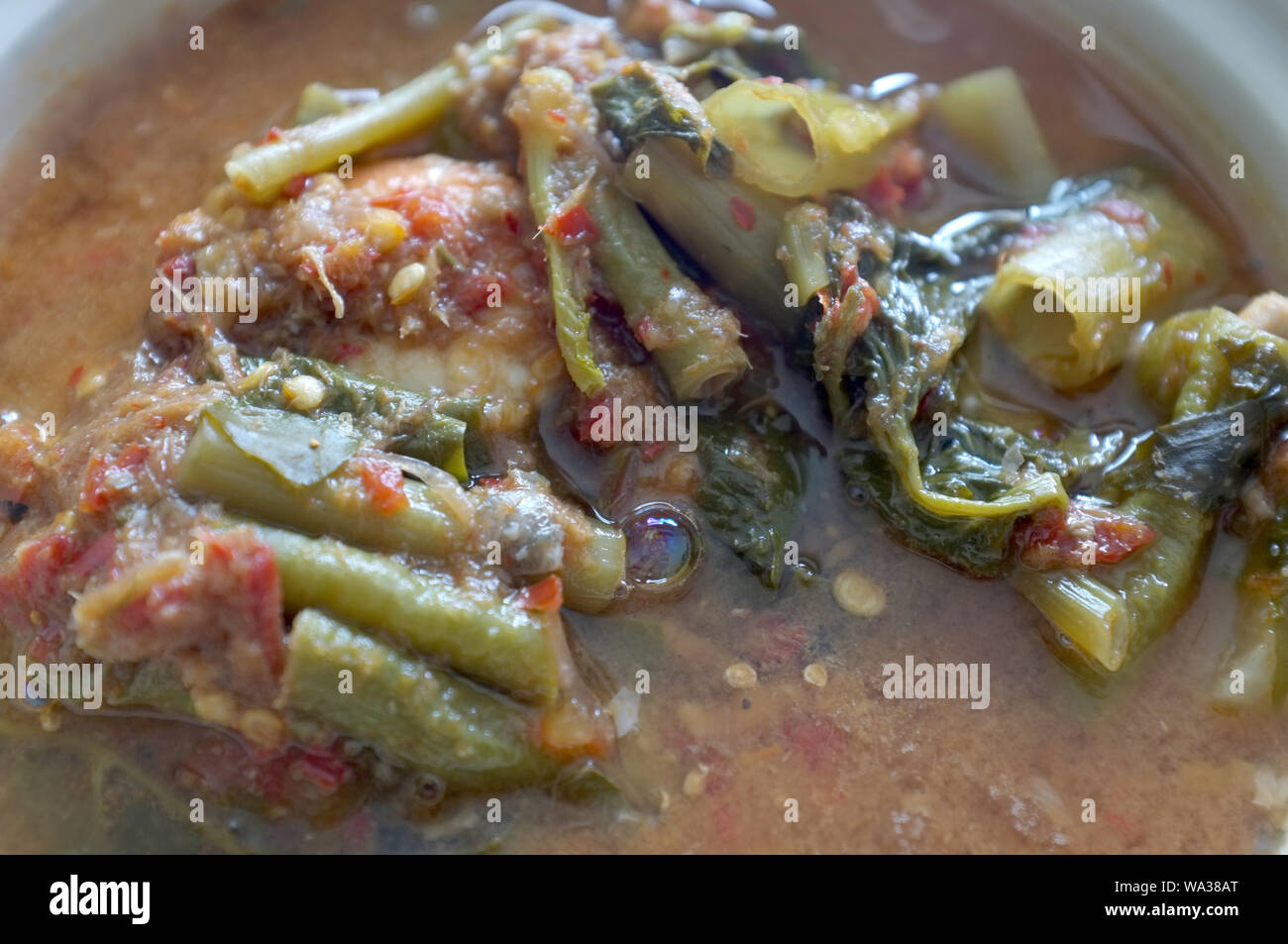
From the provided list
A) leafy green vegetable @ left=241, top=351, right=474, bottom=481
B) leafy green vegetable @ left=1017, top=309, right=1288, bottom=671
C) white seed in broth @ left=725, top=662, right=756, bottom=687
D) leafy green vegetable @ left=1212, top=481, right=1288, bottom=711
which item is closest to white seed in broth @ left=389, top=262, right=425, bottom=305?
leafy green vegetable @ left=241, top=351, right=474, bottom=481

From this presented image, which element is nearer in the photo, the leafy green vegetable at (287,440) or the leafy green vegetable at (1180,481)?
the leafy green vegetable at (287,440)

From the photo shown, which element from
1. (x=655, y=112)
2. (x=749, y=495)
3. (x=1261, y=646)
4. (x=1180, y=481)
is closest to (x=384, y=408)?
(x=749, y=495)

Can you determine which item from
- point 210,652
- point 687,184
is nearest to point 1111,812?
point 687,184

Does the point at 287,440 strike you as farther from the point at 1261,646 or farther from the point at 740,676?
the point at 1261,646

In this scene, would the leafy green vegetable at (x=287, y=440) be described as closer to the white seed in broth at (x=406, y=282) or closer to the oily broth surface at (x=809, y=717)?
the white seed in broth at (x=406, y=282)

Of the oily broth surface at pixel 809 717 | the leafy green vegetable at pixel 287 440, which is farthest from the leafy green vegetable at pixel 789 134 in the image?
the leafy green vegetable at pixel 287 440
